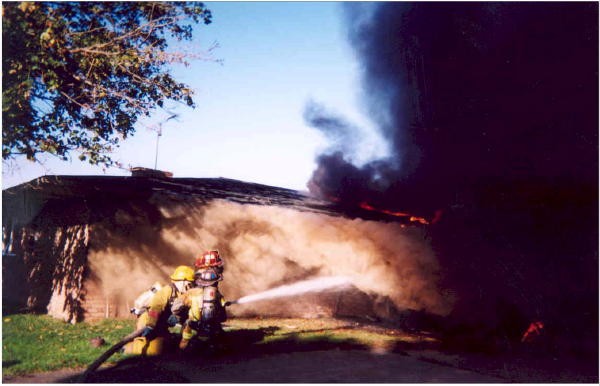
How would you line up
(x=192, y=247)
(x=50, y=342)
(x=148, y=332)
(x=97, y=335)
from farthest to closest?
(x=192, y=247)
(x=97, y=335)
(x=50, y=342)
(x=148, y=332)

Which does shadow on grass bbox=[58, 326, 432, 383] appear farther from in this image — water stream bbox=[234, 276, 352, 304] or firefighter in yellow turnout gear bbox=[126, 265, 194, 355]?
water stream bbox=[234, 276, 352, 304]

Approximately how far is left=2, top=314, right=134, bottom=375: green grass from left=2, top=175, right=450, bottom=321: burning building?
0.64 m

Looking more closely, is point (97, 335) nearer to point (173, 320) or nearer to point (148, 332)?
point (148, 332)

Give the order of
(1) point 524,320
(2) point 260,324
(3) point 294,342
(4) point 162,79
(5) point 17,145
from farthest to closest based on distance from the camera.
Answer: (2) point 260,324 → (1) point 524,320 → (4) point 162,79 → (3) point 294,342 → (5) point 17,145

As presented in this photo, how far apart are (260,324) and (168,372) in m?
4.66

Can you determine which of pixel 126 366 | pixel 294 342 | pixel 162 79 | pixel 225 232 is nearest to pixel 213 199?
pixel 225 232

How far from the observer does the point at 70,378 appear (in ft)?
17.3

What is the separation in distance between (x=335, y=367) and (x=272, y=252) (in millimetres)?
5472

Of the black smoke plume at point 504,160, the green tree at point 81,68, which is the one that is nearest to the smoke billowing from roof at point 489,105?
the black smoke plume at point 504,160

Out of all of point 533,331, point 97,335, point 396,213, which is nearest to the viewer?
point 97,335

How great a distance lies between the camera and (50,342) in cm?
711

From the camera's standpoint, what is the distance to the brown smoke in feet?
32.1

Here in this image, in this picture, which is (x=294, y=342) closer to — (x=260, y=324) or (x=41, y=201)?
(x=260, y=324)

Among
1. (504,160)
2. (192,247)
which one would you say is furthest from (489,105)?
(192,247)
